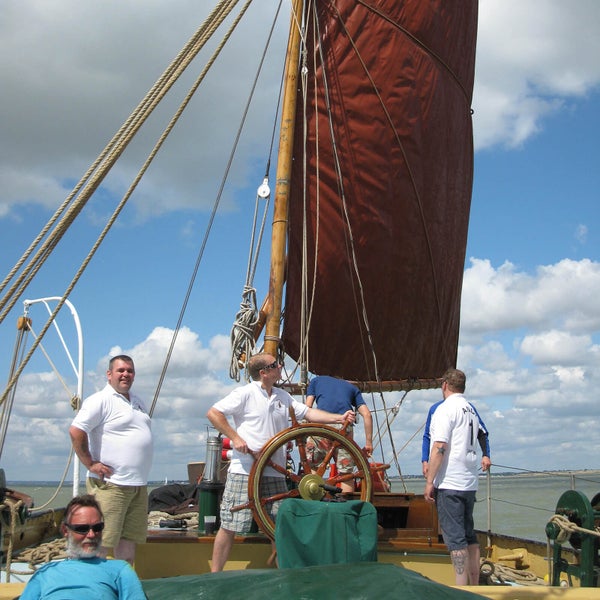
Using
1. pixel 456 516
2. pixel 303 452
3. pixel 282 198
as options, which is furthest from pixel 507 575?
pixel 282 198

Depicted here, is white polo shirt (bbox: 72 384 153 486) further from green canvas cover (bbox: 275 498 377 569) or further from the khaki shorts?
green canvas cover (bbox: 275 498 377 569)

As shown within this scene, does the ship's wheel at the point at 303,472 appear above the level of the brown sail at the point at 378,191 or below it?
below

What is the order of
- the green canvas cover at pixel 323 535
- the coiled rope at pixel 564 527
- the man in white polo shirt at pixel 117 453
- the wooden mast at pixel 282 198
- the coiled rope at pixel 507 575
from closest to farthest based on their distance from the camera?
the green canvas cover at pixel 323 535 → the man in white polo shirt at pixel 117 453 → the coiled rope at pixel 564 527 → the coiled rope at pixel 507 575 → the wooden mast at pixel 282 198

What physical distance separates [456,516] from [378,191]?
6.16m

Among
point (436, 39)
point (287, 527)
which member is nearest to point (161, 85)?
point (287, 527)

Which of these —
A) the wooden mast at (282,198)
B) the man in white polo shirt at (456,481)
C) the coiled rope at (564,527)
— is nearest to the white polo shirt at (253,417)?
the man in white polo shirt at (456,481)

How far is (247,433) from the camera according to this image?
173 inches

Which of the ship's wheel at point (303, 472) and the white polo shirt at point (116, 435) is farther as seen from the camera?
the ship's wheel at point (303, 472)

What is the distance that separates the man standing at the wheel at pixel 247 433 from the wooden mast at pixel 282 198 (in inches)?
101

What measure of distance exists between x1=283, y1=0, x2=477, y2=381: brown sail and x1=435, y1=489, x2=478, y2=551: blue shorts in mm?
4498

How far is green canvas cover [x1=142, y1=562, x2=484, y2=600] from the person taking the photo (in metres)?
2.47

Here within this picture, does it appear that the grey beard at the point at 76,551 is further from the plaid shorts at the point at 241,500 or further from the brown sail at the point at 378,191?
the brown sail at the point at 378,191

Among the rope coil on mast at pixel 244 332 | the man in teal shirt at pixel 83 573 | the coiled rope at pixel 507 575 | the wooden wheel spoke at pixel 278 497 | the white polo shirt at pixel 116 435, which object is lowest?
the coiled rope at pixel 507 575

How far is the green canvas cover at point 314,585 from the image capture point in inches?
97.1
